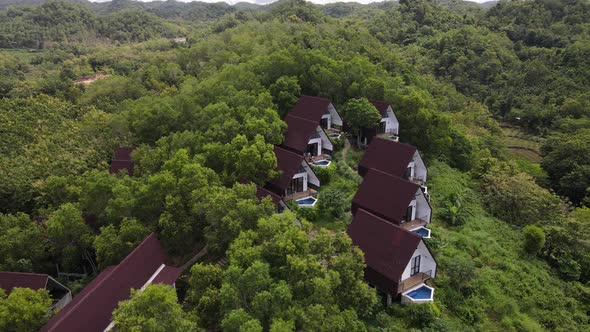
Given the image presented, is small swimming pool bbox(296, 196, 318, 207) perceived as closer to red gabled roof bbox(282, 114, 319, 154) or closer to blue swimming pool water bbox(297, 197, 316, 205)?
blue swimming pool water bbox(297, 197, 316, 205)

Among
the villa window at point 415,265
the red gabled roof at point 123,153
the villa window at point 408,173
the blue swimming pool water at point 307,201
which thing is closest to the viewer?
the villa window at point 415,265

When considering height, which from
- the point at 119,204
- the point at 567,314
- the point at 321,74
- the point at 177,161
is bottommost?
the point at 567,314

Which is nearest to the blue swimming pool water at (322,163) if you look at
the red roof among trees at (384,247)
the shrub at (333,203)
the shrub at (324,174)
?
the shrub at (324,174)

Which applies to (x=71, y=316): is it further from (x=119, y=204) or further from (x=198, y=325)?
(x=119, y=204)

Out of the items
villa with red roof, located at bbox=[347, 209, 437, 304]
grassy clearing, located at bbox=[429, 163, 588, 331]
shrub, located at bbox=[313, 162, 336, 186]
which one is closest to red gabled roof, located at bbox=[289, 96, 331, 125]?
shrub, located at bbox=[313, 162, 336, 186]

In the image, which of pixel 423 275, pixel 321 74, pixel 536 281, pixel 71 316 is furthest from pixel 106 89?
pixel 536 281

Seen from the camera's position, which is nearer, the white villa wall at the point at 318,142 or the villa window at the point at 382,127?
the white villa wall at the point at 318,142

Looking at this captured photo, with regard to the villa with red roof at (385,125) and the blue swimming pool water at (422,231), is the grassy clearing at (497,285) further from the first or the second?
the villa with red roof at (385,125)
